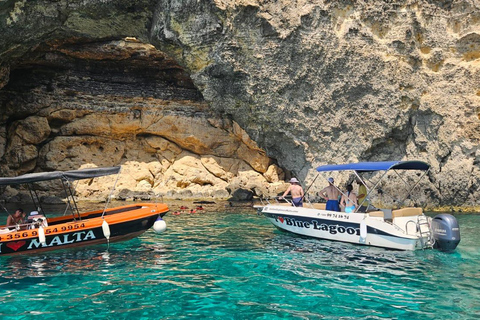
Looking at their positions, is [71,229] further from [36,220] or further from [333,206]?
[333,206]

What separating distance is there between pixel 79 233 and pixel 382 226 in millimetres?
8521

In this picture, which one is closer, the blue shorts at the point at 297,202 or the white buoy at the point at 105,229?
the white buoy at the point at 105,229

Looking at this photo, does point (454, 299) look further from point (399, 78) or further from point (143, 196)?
point (143, 196)

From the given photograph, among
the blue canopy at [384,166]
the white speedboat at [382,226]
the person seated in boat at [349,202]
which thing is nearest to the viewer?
the white speedboat at [382,226]

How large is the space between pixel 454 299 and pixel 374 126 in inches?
628

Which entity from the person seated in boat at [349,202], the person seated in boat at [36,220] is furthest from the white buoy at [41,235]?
the person seated in boat at [349,202]

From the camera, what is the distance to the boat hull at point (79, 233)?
414 inches

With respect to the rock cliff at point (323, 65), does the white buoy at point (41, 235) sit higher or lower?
lower

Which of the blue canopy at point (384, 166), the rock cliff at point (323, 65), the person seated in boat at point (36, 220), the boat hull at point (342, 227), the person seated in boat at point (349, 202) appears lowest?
the boat hull at point (342, 227)

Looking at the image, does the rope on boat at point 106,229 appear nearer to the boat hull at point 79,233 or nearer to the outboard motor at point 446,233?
the boat hull at point 79,233

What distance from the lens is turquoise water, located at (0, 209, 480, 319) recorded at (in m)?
6.42

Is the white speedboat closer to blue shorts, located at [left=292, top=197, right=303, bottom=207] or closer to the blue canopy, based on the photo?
the blue canopy

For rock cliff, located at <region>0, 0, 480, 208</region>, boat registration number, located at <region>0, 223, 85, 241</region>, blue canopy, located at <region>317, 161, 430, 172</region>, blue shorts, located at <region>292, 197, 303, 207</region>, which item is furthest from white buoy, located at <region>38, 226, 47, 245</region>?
rock cliff, located at <region>0, 0, 480, 208</region>

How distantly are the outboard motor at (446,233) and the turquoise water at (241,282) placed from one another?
291mm
